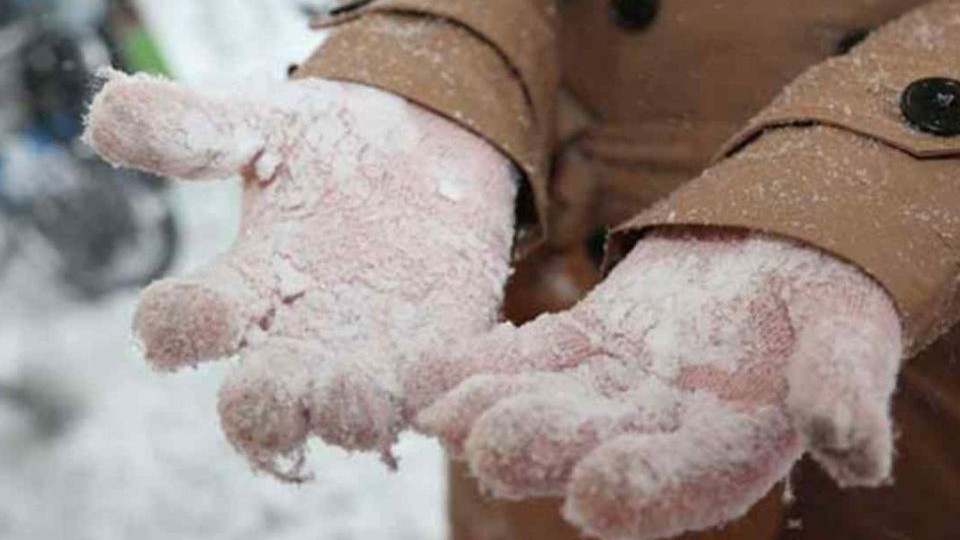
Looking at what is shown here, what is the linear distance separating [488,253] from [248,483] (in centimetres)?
109

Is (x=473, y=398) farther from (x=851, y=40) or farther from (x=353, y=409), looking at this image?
(x=851, y=40)

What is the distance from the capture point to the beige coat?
539mm

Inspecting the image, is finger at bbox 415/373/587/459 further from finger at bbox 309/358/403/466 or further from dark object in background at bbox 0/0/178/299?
dark object in background at bbox 0/0/178/299

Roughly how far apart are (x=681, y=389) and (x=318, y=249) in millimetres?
192

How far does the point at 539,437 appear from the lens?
1.49 ft

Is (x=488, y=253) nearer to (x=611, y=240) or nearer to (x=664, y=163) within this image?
(x=611, y=240)

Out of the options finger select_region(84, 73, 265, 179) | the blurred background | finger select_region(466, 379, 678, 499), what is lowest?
the blurred background

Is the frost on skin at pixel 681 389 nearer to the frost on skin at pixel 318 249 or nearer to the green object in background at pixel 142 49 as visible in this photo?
the frost on skin at pixel 318 249

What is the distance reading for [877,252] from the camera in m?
0.51

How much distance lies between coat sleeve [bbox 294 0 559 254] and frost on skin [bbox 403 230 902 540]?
0.17m

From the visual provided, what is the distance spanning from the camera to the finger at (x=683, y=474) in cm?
43

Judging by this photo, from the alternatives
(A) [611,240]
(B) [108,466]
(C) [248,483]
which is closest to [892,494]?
(A) [611,240]

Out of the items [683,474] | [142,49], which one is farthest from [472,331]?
[142,49]

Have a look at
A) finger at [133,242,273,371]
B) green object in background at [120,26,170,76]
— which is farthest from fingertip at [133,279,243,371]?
green object in background at [120,26,170,76]
